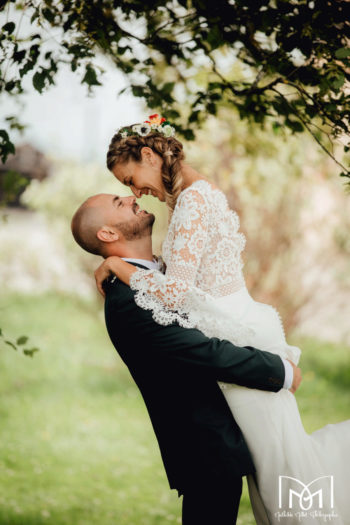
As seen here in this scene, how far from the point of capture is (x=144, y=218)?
9.63 ft

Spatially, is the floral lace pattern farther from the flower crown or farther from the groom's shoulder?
the flower crown

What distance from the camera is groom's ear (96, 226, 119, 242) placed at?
9.47 feet

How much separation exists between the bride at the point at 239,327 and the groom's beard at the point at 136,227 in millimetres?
140

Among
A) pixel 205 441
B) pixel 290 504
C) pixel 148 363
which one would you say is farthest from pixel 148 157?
pixel 290 504

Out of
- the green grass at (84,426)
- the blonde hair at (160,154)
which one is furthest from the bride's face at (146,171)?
the green grass at (84,426)

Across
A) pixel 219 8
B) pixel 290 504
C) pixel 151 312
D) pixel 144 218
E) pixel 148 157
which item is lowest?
pixel 290 504

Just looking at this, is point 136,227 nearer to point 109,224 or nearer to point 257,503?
point 109,224

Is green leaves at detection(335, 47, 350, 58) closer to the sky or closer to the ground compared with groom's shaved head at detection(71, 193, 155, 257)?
closer to the sky

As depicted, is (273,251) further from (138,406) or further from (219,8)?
(219,8)

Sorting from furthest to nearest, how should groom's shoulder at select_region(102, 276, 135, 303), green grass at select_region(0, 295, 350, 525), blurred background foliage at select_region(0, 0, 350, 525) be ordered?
blurred background foliage at select_region(0, 0, 350, 525) → green grass at select_region(0, 295, 350, 525) → groom's shoulder at select_region(102, 276, 135, 303)

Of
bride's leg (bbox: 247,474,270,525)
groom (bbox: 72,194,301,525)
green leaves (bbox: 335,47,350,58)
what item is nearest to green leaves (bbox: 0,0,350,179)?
green leaves (bbox: 335,47,350,58)

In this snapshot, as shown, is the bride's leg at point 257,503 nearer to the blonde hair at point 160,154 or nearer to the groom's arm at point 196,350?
the groom's arm at point 196,350

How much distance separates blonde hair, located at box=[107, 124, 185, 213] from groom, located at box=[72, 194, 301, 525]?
199 mm

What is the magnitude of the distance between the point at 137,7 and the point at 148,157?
81cm
